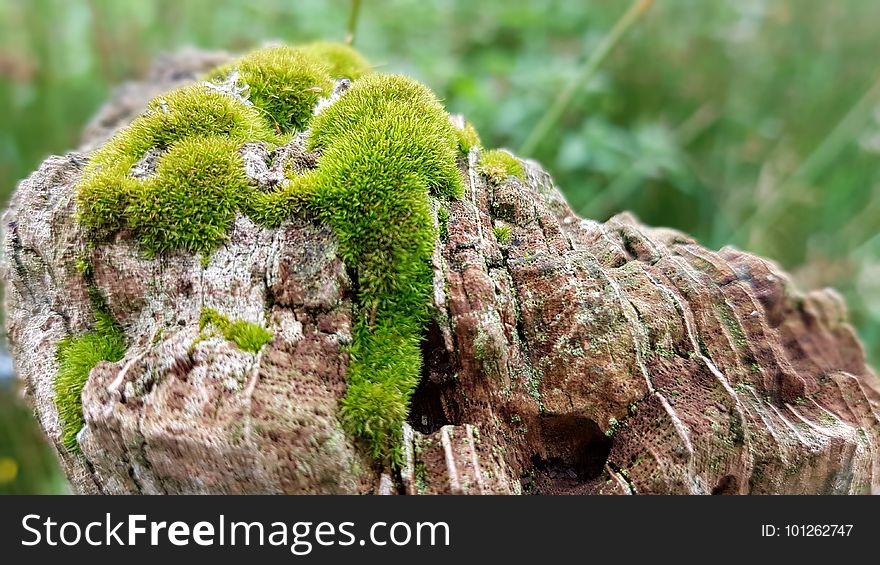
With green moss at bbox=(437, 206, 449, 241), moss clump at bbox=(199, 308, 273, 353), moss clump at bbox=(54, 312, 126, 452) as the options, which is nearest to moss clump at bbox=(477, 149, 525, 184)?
green moss at bbox=(437, 206, 449, 241)

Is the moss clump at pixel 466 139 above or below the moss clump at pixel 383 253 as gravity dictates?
above

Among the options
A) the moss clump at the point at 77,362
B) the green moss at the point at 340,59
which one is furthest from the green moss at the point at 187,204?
the green moss at the point at 340,59

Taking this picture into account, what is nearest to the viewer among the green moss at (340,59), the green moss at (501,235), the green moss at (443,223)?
the green moss at (443,223)

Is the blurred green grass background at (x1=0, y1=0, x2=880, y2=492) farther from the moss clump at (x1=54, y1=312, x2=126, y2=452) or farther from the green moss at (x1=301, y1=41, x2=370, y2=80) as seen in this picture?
the moss clump at (x1=54, y1=312, x2=126, y2=452)

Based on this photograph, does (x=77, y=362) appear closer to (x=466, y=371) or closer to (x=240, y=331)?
(x=240, y=331)

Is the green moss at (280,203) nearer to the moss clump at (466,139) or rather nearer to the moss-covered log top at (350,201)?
the moss-covered log top at (350,201)
